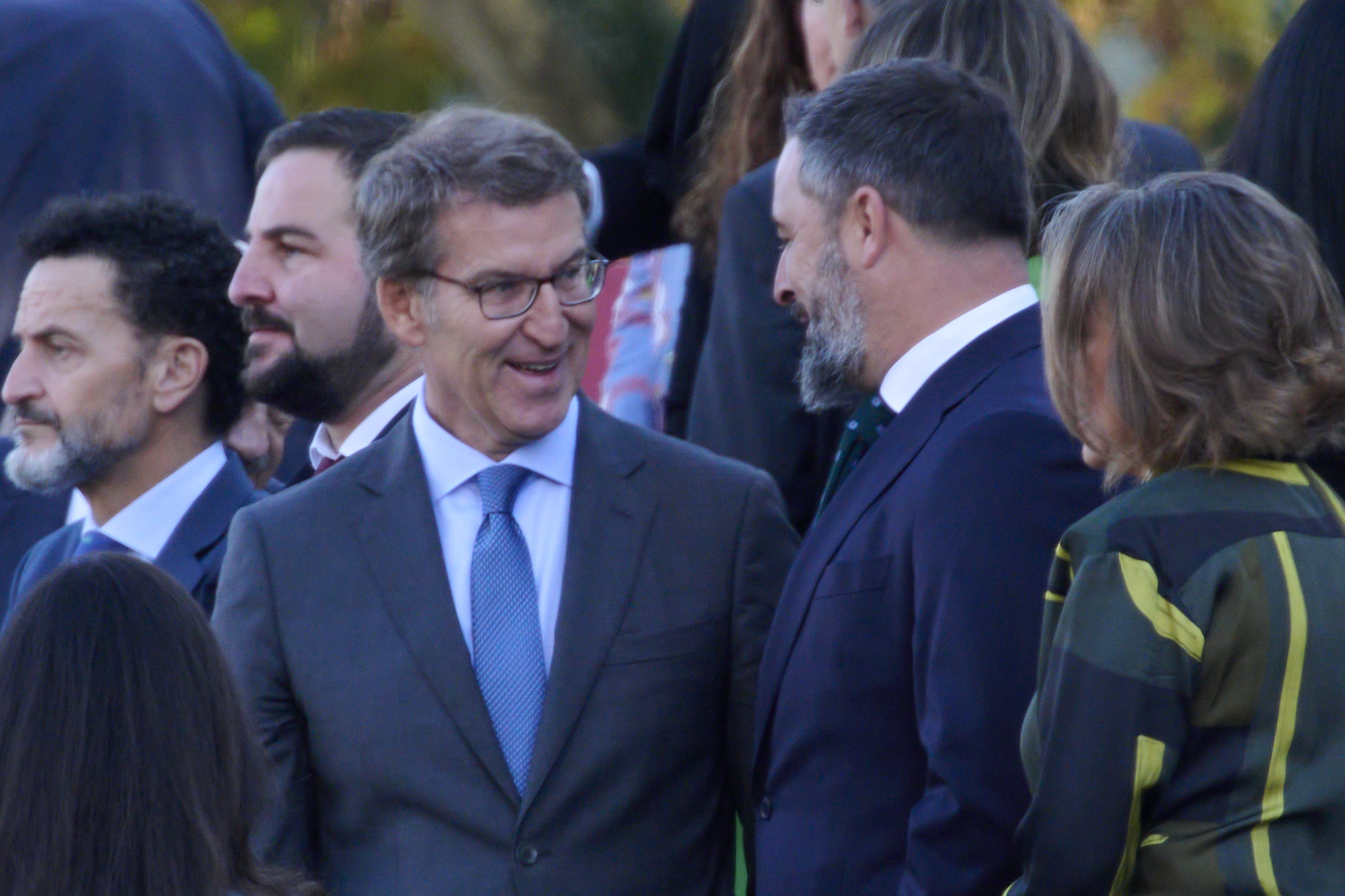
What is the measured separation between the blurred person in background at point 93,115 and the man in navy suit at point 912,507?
295cm

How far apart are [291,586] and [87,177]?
9.47 feet

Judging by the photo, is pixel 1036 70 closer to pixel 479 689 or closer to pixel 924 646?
pixel 924 646

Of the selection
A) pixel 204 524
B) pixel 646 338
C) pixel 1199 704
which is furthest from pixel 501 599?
pixel 646 338

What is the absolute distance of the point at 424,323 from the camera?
130 inches

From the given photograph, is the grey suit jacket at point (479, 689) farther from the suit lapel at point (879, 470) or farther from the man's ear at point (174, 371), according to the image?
the man's ear at point (174, 371)

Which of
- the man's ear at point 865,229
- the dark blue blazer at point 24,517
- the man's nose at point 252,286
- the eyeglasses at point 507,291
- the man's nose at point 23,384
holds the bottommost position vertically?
the dark blue blazer at point 24,517

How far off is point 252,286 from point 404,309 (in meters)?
0.96

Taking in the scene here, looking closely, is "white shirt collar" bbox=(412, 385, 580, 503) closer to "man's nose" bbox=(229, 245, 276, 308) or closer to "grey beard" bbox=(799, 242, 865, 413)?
"grey beard" bbox=(799, 242, 865, 413)

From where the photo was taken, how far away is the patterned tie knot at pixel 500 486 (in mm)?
3188

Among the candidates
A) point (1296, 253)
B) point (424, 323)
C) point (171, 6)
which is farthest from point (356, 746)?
point (171, 6)

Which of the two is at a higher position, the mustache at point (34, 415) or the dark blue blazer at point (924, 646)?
the mustache at point (34, 415)

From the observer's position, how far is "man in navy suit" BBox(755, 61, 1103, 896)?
262 cm

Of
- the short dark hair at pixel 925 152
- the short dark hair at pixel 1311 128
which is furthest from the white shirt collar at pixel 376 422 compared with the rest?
the short dark hair at pixel 1311 128

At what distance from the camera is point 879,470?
290cm
